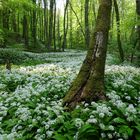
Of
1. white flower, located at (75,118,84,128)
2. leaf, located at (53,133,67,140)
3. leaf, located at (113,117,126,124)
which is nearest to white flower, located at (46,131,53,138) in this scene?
leaf, located at (53,133,67,140)

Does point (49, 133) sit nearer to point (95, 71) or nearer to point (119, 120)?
point (119, 120)

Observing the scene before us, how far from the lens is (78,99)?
26.0ft

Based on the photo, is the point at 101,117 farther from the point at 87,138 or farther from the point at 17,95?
the point at 17,95

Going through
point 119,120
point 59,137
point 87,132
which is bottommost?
point 59,137

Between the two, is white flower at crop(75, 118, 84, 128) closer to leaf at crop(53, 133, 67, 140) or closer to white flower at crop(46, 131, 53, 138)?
leaf at crop(53, 133, 67, 140)

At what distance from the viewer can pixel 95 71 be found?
8188mm

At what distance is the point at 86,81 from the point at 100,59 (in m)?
0.74

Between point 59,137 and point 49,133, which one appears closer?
point 59,137

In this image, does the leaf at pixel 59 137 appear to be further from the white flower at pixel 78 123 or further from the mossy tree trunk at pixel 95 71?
the mossy tree trunk at pixel 95 71

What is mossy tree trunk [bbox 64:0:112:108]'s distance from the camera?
795cm

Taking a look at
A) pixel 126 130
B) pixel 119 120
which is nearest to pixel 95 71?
pixel 119 120

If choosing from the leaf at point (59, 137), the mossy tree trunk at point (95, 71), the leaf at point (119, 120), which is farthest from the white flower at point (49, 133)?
the mossy tree trunk at point (95, 71)

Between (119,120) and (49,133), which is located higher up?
(119,120)

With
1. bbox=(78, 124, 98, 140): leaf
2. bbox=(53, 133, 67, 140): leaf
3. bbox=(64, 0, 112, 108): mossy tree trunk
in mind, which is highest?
bbox=(64, 0, 112, 108): mossy tree trunk
